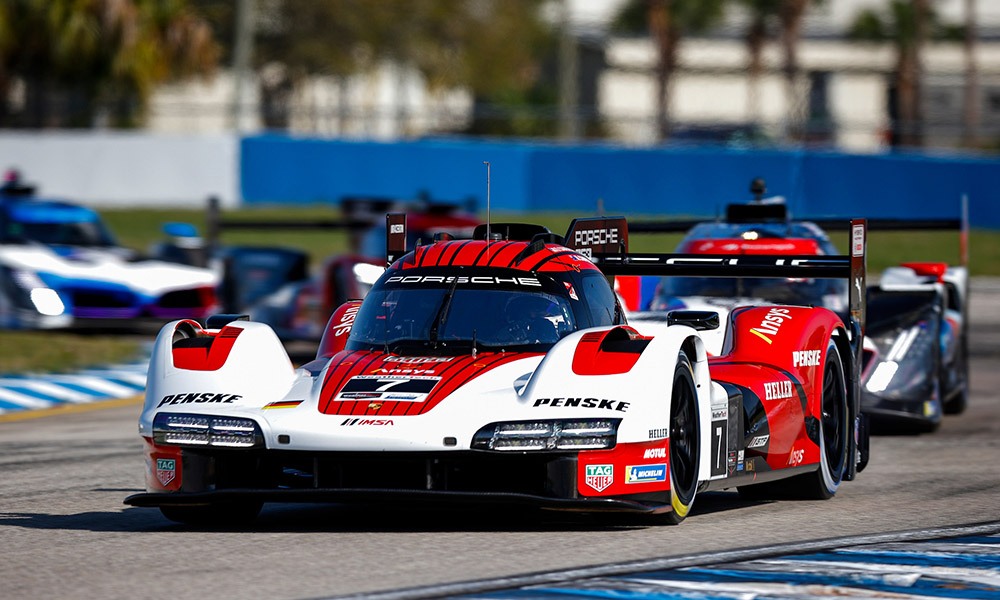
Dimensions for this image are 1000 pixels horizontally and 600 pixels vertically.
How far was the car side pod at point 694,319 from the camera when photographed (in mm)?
8078

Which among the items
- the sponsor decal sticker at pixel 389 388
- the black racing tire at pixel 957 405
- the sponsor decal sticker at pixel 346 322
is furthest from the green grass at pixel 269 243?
the sponsor decal sticker at pixel 389 388

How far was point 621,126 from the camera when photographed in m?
36.6

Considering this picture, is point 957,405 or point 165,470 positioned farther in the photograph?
point 957,405

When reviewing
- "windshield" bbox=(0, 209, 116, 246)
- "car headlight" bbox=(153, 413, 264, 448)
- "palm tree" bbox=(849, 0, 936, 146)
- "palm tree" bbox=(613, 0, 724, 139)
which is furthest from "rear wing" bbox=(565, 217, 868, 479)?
"palm tree" bbox=(613, 0, 724, 139)

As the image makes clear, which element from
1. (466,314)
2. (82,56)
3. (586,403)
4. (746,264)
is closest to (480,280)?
(466,314)

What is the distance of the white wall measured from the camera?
37.4 meters

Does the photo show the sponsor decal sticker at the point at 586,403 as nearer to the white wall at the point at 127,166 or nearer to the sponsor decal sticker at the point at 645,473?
the sponsor decal sticker at the point at 645,473

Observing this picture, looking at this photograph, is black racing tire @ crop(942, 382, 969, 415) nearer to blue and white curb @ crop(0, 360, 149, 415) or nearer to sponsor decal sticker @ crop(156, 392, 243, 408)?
blue and white curb @ crop(0, 360, 149, 415)

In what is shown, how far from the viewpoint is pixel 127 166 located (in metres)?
38.4

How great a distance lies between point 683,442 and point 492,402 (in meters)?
0.90

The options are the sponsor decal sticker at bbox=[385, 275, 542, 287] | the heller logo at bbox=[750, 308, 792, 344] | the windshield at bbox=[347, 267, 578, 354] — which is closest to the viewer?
the windshield at bbox=[347, 267, 578, 354]

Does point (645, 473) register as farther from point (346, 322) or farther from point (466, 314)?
point (346, 322)

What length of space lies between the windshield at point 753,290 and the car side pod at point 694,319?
4.33 m

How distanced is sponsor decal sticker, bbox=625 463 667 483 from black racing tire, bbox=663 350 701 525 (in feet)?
0.36
